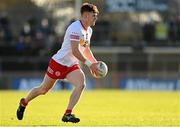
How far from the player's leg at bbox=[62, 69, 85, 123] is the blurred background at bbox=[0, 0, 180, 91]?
818 inches

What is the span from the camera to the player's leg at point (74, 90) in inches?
506

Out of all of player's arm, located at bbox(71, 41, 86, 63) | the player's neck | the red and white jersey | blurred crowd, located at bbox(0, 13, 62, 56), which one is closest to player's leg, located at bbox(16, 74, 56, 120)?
the red and white jersey

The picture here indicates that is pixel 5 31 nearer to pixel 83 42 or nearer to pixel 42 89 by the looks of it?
pixel 42 89

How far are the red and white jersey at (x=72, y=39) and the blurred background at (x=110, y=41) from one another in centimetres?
2054

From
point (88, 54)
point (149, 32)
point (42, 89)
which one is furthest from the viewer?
point (149, 32)

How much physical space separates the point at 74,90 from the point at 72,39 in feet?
3.11

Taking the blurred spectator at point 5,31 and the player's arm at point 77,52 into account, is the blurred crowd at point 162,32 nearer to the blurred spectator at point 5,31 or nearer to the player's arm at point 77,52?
the blurred spectator at point 5,31

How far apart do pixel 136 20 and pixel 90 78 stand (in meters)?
4.73

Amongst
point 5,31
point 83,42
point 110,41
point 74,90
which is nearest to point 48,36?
point 5,31

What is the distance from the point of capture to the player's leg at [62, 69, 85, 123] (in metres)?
12.9

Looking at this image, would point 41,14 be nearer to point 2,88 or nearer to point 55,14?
point 55,14

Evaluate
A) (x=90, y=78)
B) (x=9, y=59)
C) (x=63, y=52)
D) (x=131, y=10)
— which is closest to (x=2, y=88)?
(x=9, y=59)

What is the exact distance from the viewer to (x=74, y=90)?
43.1ft

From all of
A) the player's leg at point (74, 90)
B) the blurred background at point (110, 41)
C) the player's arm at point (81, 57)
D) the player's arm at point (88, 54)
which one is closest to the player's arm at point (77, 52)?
the player's arm at point (81, 57)
